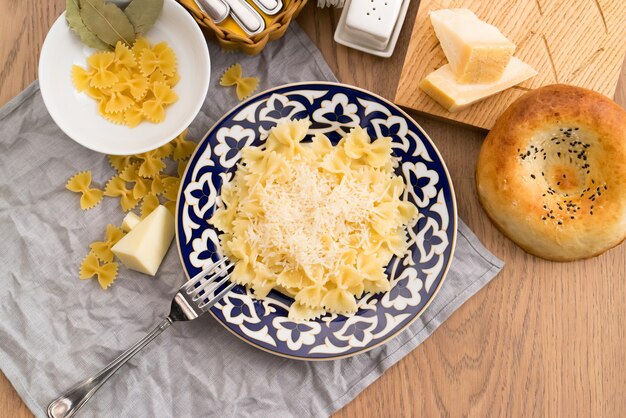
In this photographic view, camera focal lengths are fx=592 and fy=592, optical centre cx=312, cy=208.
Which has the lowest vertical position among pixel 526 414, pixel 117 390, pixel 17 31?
pixel 117 390

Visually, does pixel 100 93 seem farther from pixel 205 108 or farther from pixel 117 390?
pixel 117 390

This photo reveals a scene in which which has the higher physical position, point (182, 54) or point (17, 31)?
point (182, 54)

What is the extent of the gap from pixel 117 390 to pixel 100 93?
94 centimetres

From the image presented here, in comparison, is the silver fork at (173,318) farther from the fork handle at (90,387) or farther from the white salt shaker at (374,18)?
the white salt shaker at (374,18)

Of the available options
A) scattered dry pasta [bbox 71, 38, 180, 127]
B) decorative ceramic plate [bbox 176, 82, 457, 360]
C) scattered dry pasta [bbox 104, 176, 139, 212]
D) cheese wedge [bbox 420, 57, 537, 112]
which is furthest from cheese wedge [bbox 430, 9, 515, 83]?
scattered dry pasta [bbox 104, 176, 139, 212]

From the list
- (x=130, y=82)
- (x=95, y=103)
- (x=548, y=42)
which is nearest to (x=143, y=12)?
(x=130, y=82)

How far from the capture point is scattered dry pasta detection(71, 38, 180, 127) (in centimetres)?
180

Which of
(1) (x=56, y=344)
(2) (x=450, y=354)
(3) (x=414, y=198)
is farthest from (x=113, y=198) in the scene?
(2) (x=450, y=354)

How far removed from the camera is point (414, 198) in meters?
1.86

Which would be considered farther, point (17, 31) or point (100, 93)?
point (17, 31)

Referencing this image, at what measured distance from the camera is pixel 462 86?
1.85 m

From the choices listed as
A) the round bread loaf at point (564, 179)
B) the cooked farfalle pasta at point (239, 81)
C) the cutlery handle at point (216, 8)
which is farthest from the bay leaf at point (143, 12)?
the round bread loaf at point (564, 179)

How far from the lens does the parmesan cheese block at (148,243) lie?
183cm

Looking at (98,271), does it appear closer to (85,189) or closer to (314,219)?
(85,189)
